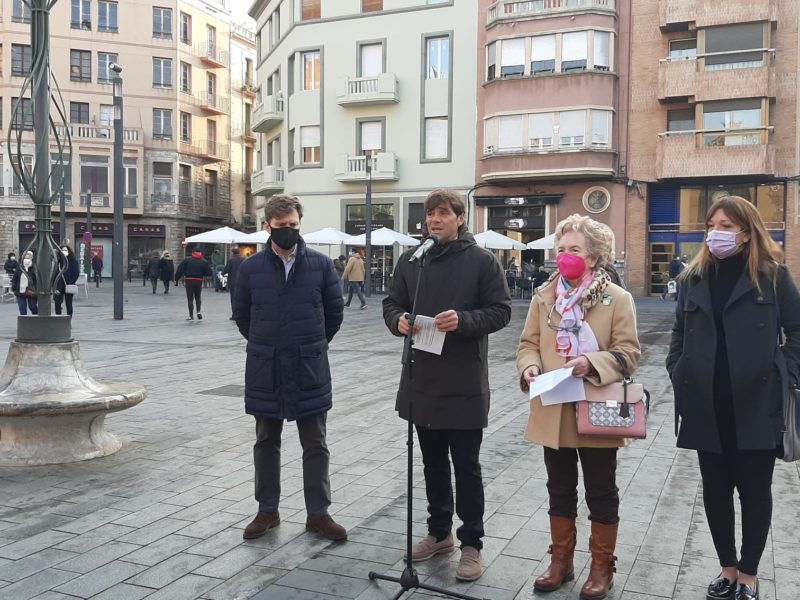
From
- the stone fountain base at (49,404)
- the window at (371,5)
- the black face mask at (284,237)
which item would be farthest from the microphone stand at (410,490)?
the window at (371,5)

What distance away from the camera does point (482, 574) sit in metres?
3.95

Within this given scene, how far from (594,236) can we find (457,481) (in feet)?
4.68

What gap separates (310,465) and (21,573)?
1.54m

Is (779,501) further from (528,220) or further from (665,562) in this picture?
(528,220)

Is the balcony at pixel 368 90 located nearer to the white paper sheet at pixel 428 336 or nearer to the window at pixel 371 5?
the window at pixel 371 5

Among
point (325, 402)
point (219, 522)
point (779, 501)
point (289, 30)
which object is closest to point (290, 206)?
point (325, 402)

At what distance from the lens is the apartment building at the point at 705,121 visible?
94.1 feet

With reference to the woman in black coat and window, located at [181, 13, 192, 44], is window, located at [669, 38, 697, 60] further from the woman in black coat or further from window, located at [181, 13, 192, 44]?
window, located at [181, 13, 192, 44]

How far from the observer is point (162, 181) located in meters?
49.9

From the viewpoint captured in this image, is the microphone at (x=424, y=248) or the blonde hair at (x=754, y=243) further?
the microphone at (x=424, y=248)

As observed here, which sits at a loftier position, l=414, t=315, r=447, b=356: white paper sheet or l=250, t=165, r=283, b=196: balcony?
l=250, t=165, r=283, b=196: balcony

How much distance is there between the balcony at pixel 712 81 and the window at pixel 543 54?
405 cm

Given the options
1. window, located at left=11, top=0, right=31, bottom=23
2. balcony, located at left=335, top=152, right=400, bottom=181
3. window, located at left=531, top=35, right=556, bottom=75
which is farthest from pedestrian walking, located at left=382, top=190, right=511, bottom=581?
window, located at left=11, top=0, right=31, bottom=23

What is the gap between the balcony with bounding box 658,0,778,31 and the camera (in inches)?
1118
